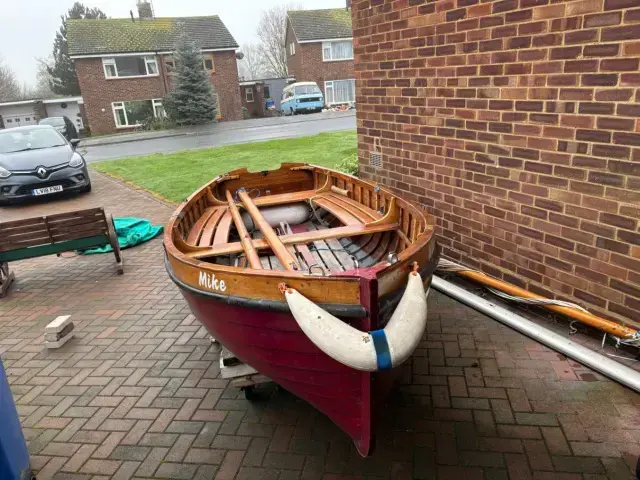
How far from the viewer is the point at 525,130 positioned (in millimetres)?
3889

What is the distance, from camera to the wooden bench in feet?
18.3

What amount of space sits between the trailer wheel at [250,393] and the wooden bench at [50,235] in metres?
3.43

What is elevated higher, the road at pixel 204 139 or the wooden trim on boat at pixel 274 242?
the wooden trim on boat at pixel 274 242

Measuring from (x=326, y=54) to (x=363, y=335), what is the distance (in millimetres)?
37904

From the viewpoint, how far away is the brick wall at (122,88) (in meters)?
29.7

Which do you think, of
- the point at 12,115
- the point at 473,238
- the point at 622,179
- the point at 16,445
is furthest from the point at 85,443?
the point at 12,115

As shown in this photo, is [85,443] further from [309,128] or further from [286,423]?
[309,128]

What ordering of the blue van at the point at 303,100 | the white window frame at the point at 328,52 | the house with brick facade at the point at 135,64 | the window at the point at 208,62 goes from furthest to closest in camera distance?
the white window frame at the point at 328,52
the window at the point at 208,62
the blue van at the point at 303,100
the house with brick facade at the point at 135,64

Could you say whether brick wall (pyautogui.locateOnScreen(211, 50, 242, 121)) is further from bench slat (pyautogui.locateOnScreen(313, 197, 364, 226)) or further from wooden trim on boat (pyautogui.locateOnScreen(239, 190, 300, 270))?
wooden trim on boat (pyautogui.locateOnScreen(239, 190, 300, 270))

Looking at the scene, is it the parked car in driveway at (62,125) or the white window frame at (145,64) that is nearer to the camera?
the parked car in driveway at (62,125)

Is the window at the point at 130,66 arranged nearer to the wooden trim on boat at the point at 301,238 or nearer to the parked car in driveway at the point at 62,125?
the parked car in driveway at the point at 62,125

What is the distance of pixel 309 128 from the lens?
2136cm

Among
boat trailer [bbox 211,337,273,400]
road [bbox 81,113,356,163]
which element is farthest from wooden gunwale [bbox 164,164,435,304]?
road [bbox 81,113,356,163]

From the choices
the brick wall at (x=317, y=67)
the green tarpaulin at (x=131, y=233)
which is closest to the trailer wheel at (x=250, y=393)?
the green tarpaulin at (x=131, y=233)
